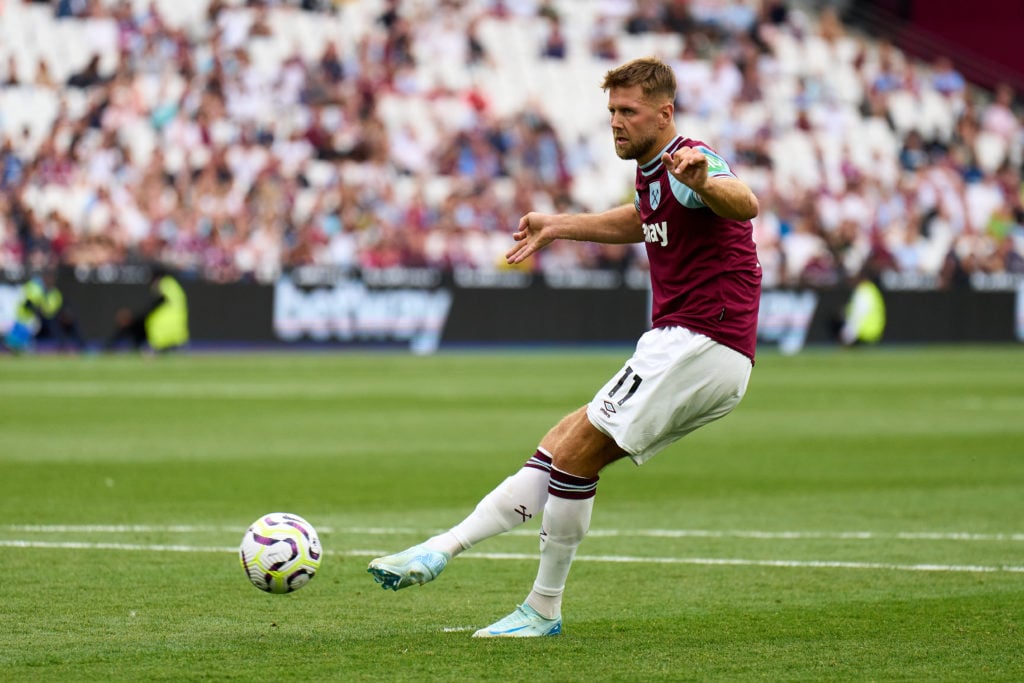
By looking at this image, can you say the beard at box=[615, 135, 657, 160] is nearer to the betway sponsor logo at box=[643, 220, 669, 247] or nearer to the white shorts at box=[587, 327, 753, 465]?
the betway sponsor logo at box=[643, 220, 669, 247]

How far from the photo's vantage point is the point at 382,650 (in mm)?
6207

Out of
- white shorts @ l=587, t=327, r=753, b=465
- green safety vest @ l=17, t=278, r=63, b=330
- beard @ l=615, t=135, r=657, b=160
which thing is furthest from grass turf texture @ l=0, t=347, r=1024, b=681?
green safety vest @ l=17, t=278, r=63, b=330

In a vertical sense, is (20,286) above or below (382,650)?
below

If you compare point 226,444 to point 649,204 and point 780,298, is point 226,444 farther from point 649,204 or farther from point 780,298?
point 780,298

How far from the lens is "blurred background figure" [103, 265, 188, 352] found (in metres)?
27.6

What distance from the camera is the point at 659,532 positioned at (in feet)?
32.6

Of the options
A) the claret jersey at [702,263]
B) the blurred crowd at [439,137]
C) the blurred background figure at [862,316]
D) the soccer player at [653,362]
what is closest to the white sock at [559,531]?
the soccer player at [653,362]

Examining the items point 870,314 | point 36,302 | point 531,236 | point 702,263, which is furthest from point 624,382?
point 870,314

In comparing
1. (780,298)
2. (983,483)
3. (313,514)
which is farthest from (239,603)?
(780,298)

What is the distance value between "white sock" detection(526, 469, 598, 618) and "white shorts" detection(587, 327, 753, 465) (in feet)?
0.83

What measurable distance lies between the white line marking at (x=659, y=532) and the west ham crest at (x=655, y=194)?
352 centimetres

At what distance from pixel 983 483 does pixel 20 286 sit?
18794mm

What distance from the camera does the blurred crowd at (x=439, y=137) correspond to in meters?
29.9

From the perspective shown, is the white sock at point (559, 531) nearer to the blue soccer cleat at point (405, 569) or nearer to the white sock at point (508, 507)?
the white sock at point (508, 507)
